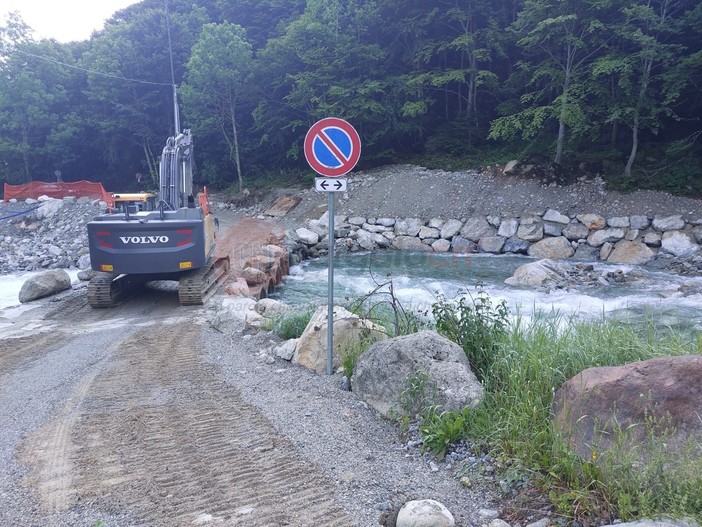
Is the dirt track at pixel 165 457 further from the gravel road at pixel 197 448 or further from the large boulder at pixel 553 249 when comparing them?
the large boulder at pixel 553 249

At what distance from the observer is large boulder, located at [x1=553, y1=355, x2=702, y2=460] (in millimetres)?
3072

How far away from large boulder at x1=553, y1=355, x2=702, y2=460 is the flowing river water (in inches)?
196

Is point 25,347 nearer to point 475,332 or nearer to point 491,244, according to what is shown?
point 475,332

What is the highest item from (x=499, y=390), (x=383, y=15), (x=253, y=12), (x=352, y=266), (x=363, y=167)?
(x=253, y=12)

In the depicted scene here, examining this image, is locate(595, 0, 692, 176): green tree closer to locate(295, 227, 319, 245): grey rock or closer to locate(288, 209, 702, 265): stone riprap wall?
locate(288, 209, 702, 265): stone riprap wall

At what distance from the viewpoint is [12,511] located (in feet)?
10.2

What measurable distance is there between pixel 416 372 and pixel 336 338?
1.55 m

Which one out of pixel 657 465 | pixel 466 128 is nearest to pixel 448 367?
pixel 657 465

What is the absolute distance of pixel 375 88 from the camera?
26047 mm

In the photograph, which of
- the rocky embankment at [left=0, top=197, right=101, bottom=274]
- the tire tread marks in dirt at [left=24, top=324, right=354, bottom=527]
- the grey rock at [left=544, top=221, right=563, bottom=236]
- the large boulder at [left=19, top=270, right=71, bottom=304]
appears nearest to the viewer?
the tire tread marks in dirt at [left=24, top=324, right=354, bottom=527]

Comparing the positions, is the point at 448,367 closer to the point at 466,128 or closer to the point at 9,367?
the point at 9,367

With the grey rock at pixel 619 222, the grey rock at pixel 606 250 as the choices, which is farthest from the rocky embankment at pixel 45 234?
the grey rock at pixel 619 222

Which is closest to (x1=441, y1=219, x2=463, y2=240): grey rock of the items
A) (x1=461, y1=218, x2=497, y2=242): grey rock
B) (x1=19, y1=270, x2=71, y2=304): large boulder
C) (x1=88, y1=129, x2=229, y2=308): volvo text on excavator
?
(x1=461, y1=218, x2=497, y2=242): grey rock

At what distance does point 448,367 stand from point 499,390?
0.45 m
